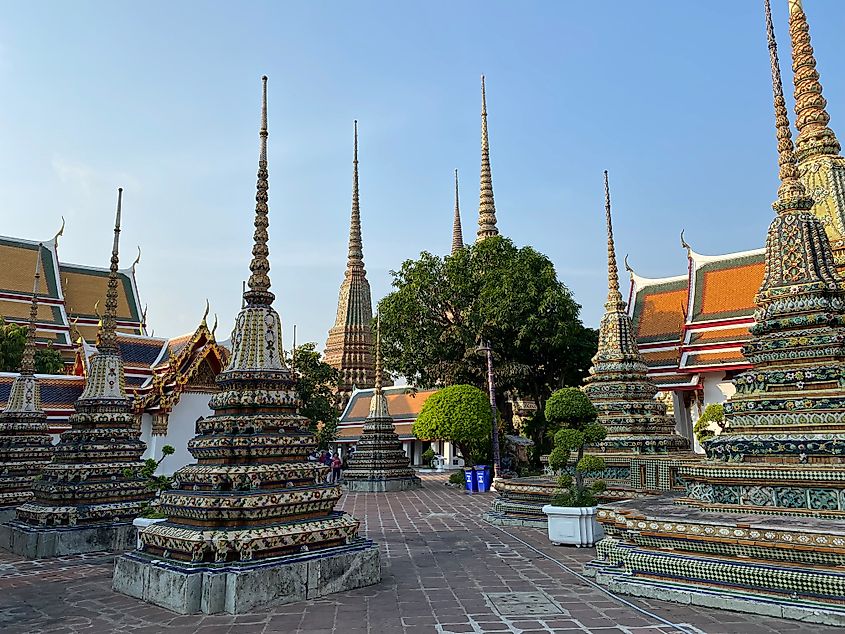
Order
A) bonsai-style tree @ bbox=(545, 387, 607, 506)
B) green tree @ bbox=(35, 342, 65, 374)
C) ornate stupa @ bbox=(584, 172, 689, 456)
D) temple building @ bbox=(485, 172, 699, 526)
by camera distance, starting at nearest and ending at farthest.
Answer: bonsai-style tree @ bbox=(545, 387, 607, 506) → temple building @ bbox=(485, 172, 699, 526) → ornate stupa @ bbox=(584, 172, 689, 456) → green tree @ bbox=(35, 342, 65, 374)

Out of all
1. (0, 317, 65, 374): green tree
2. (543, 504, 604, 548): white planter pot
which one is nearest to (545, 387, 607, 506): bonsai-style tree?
(543, 504, 604, 548): white planter pot

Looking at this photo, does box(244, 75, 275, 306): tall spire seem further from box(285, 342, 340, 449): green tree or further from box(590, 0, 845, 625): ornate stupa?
box(285, 342, 340, 449): green tree

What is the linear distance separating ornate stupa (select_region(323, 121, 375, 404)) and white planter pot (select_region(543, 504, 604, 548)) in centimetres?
3642

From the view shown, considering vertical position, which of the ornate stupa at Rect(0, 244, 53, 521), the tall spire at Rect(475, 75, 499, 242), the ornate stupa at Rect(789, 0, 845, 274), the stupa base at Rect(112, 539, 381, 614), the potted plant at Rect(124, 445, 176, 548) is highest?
the tall spire at Rect(475, 75, 499, 242)

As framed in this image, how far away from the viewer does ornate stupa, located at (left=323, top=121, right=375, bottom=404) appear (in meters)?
48.8

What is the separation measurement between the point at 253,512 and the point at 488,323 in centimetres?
1923

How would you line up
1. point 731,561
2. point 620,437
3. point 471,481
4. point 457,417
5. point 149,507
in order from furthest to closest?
1. point 457,417
2. point 471,481
3. point 620,437
4. point 149,507
5. point 731,561

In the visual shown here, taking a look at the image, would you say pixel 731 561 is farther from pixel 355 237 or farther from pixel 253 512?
pixel 355 237

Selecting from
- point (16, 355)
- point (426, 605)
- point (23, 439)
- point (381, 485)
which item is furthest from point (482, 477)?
point (16, 355)

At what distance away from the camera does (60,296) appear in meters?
31.3

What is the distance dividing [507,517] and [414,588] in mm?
6299

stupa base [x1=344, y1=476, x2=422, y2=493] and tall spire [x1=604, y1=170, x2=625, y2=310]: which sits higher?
tall spire [x1=604, y1=170, x2=625, y2=310]

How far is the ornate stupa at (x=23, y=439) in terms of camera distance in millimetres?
13234

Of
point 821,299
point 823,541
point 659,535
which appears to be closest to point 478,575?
point 659,535
